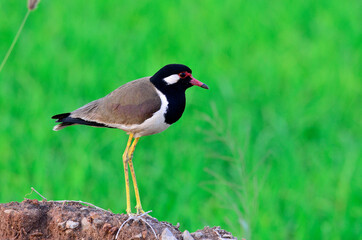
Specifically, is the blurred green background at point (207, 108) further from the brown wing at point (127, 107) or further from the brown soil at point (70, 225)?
the brown soil at point (70, 225)

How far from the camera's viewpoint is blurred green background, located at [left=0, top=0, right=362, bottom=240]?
5.75m

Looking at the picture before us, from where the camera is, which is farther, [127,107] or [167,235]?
[127,107]

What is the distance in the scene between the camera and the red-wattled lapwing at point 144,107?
2.70 metres

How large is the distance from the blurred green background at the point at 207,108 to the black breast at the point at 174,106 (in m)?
0.67

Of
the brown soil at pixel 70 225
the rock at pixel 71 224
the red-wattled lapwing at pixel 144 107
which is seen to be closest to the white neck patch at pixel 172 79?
the red-wattled lapwing at pixel 144 107

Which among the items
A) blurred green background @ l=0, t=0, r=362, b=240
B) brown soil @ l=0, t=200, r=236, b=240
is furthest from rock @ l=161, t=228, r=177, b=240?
blurred green background @ l=0, t=0, r=362, b=240

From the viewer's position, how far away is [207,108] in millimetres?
7094

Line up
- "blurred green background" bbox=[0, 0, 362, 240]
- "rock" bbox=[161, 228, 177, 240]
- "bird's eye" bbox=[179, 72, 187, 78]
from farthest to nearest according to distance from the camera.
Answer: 1. "blurred green background" bbox=[0, 0, 362, 240]
2. "bird's eye" bbox=[179, 72, 187, 78]
3. "rock" bbox=[161, 228, 177, 240]

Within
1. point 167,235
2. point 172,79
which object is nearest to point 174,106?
point 172,79

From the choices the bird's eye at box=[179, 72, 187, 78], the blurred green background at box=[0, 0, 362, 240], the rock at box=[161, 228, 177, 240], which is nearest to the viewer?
the rock at box=[161, 228, 177, 240]

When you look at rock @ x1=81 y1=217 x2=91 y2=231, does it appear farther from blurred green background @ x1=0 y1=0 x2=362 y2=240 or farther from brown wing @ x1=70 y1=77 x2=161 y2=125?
blurred green background @ x1=0 y1=0 x2=362 y2=240

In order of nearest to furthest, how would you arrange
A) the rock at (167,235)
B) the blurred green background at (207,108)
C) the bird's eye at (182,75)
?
the rock at (167,235)
the bird's eye at (182,75)
the blurred green background at (207,108)

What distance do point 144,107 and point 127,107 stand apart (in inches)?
3.3

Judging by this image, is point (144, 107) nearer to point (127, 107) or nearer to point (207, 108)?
point (127, 107)
